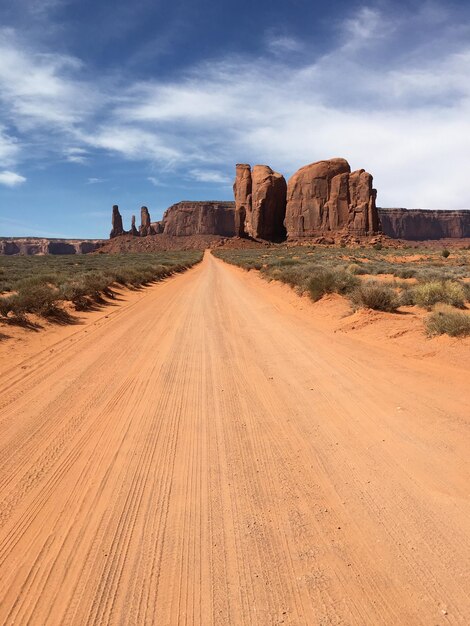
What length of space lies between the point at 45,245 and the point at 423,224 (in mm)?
177751

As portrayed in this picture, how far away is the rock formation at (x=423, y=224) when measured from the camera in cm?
18688

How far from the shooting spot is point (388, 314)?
10.6 meters

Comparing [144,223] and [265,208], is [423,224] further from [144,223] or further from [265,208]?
[144,223]

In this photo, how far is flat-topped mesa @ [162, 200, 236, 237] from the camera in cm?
17075

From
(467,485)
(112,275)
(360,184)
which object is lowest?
(467,485)

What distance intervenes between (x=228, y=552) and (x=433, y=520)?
63.7 inches

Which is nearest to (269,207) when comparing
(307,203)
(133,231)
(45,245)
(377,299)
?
(307,203)

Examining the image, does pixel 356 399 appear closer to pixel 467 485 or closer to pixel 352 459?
pixel 352 459

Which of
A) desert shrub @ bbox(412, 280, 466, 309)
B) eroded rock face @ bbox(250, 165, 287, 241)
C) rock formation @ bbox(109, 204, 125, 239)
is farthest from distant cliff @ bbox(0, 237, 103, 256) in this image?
desert shrub @ bbox(412, 280, 466, 309)

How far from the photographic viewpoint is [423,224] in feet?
613

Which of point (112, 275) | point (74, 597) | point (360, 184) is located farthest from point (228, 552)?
point (360, 184)

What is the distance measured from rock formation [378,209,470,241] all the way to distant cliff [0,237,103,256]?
138 meters

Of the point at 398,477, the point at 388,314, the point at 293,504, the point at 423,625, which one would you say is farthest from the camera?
the point at 388,314

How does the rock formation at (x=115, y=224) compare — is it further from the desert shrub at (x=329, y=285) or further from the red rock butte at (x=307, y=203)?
the desert shrub at (x=329, y=285)
